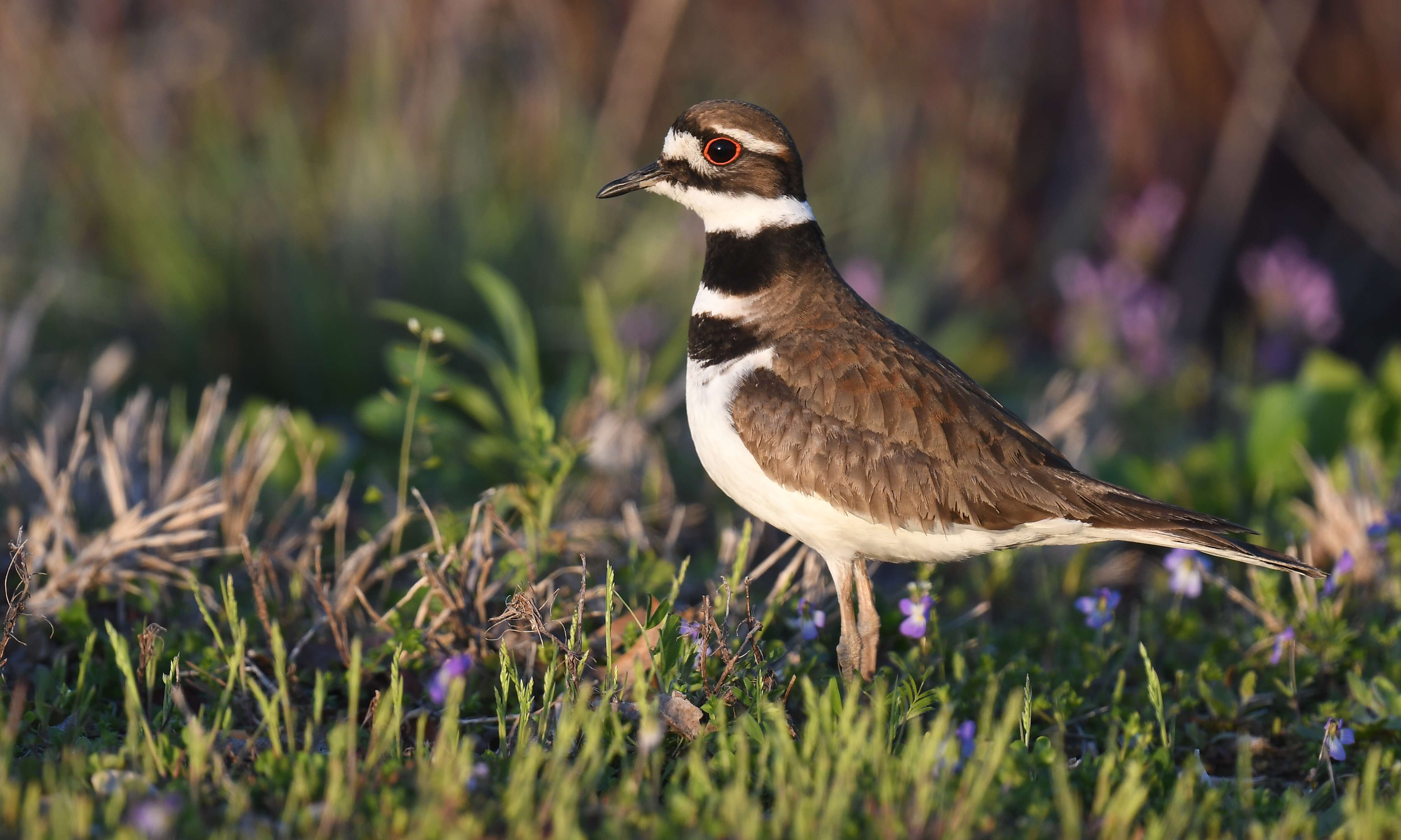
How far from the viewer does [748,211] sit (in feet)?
13.0

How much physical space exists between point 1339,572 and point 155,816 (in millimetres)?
3423

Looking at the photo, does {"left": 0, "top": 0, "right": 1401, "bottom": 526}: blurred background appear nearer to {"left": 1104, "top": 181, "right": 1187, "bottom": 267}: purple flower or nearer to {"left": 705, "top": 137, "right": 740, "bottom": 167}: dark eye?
{"left": 1104, "top": 181, "right": 1187, "bottom": 267}: purple flower

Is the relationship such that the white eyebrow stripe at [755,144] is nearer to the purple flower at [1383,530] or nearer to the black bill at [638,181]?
the black bill at [638,181]

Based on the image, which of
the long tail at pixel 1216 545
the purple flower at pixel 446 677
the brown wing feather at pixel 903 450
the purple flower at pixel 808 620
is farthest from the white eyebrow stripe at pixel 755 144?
the purple flower at pixel 446 677

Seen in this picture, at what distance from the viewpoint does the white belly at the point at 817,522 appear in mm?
3580

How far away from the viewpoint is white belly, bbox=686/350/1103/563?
358 centimetres

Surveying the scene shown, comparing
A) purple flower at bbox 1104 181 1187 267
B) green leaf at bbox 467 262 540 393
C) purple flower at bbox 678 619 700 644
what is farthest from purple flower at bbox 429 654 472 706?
purple flower at bbox 1104 181 1187 267

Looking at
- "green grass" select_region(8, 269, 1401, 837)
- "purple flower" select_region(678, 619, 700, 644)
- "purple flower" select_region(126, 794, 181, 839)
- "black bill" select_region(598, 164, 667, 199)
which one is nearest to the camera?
"purple flower" select_region(126, 794, 181, 839)

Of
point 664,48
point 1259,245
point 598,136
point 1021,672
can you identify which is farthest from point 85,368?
point 1259,245

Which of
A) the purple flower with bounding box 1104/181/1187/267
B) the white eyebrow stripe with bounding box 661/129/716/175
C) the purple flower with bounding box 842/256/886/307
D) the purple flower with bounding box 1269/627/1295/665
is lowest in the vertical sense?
the purple flower with bounding box 1269/627/1295/665

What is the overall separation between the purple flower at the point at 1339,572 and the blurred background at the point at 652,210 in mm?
1186

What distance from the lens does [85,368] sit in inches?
256

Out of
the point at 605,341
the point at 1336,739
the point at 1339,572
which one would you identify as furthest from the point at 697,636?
the point at 605,341

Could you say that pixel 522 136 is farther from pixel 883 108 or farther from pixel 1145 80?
pixel 1145 80
